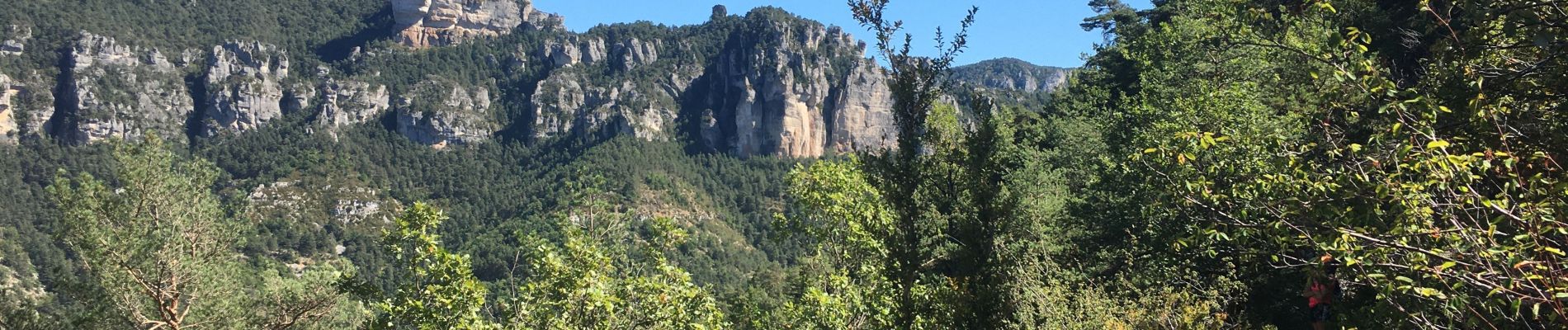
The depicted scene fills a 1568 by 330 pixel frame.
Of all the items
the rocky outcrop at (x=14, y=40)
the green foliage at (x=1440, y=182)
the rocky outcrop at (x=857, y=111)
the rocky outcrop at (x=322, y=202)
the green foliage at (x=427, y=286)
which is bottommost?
the rocky outcrop at (x=322, y=202)

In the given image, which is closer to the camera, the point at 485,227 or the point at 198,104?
the point at 485,227

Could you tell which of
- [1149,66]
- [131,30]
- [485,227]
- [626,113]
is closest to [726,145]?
[626,113]

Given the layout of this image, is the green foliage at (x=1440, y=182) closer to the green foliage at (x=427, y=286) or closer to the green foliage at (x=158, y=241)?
the green foliage at (x=427, y=286)

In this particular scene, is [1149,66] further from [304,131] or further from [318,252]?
[304,131]

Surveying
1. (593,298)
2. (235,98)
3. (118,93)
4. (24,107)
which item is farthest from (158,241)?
(235,98)

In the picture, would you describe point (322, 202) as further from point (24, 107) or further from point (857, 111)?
point (857, 111)

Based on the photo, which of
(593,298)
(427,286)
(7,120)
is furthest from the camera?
(7,120)

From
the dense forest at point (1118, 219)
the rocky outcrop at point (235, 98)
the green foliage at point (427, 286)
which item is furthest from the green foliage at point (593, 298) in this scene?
the rocky outcrop at point (235, 98)

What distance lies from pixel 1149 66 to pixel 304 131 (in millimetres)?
193667

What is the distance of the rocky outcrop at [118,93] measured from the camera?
6658 inches

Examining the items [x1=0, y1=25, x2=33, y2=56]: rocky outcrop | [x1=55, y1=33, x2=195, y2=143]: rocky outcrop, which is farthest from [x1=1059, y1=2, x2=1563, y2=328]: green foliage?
[x1=0, y1=25, x2=33, y2=56]: rocky outcrop

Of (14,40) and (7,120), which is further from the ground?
(14,40)

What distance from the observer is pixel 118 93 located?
17750 centimetres

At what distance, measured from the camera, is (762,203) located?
536 feet
